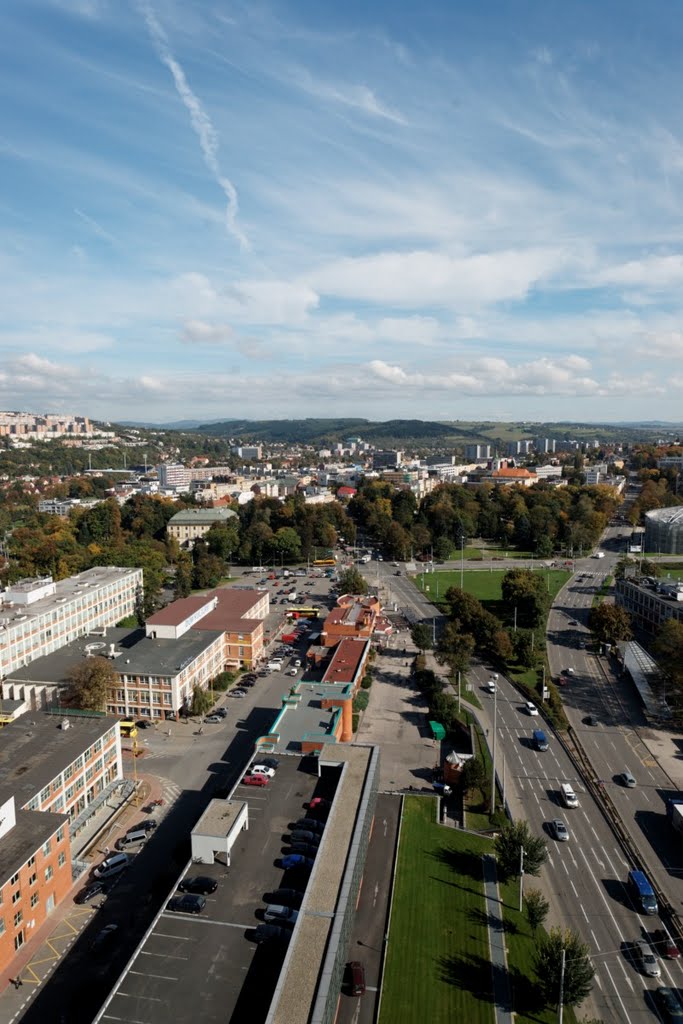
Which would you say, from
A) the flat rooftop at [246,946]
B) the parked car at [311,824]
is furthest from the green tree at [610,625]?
the parked car at [311,824]

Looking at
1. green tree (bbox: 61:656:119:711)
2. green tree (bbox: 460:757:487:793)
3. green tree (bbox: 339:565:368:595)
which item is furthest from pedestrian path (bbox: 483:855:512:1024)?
green tree (bbox: 339:565:368:595)

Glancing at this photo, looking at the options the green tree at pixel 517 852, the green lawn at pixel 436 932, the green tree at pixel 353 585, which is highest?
the green tree at pixel 353 585

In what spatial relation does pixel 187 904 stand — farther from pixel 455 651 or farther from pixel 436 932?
pixel 455 651

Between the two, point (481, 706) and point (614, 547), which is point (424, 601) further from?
point (614, 547)

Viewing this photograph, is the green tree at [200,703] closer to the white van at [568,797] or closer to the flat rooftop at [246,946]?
the flat rooftop at [246,946]

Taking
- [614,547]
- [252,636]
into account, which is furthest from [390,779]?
[614,547]

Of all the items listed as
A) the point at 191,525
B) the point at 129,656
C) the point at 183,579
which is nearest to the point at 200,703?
the point at 129,656

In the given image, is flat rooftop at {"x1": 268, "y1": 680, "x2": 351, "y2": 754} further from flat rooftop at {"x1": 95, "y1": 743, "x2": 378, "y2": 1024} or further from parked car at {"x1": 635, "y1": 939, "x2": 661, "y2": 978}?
parked car at {"x1": 635, "y1": 939, "x2": 661, "y2": 978}
